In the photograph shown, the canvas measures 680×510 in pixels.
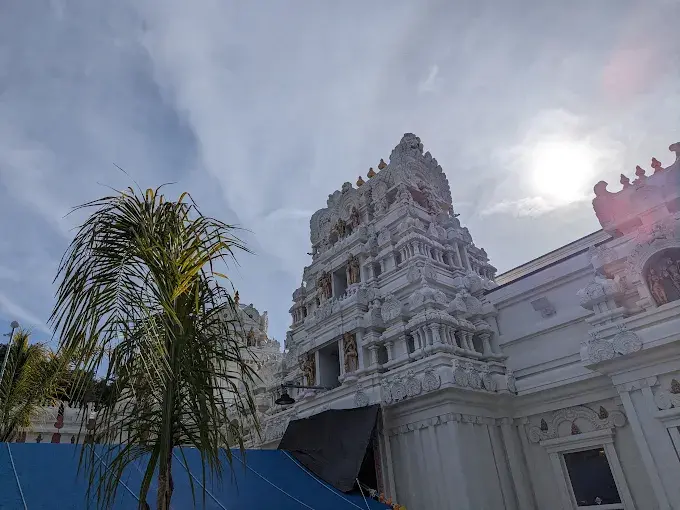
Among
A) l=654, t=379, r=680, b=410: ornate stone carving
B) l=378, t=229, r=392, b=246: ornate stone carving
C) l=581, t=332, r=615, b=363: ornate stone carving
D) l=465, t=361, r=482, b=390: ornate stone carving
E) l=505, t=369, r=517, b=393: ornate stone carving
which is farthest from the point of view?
l=378, t=229, r=392, b=246: ornate stone carving

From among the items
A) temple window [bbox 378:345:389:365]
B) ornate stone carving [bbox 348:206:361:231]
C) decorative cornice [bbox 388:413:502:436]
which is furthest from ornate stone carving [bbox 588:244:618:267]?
ornate stone carving [bbox 348:206:361:231]

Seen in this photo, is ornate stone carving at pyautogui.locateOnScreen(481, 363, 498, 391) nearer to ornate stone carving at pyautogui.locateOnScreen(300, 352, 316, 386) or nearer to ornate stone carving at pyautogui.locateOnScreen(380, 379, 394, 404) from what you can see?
ornate stone carving at pyautogui.locateOnScreen(380, 379, 394, 404)

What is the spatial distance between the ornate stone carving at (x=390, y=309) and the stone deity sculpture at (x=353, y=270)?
2731 mm

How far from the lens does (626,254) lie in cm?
1217

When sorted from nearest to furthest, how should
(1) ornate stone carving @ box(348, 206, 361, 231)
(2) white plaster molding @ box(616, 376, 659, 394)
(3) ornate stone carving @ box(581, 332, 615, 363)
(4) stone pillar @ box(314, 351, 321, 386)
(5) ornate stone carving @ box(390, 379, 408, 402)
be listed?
1. (2) white plaster molding @ box(616, 376, 659, 394)
2. (3) ornate stone carving @ box(581, 332, 615, 363)
3. (5) ornate stone carving @ box(390, 379, 408, 402)
4. (4) stone pillar @ box(314, 351, 321, 386)
5. (1) ornate stone carving @ box(348, 206, 361, 231)

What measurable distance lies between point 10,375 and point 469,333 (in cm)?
1243

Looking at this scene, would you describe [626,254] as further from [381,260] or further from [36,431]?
[36,431]

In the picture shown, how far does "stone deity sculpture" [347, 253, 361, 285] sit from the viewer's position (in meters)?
18.6

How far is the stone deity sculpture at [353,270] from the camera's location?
18.6 m

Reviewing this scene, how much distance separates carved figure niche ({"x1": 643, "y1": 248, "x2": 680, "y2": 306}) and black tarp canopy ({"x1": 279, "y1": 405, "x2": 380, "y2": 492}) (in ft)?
24.5

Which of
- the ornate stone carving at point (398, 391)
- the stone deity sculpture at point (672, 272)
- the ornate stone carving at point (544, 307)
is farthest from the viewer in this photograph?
the ornate stone carving at point (544, 307)

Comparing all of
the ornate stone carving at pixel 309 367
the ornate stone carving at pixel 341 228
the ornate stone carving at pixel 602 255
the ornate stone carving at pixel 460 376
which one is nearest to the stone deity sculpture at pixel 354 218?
the ornate stone carving at pixel 341 228

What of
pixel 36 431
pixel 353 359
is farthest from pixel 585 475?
pixel 36 431

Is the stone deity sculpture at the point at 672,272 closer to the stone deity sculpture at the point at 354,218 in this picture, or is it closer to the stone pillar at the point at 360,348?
the stone pillar at the point at 360,348
